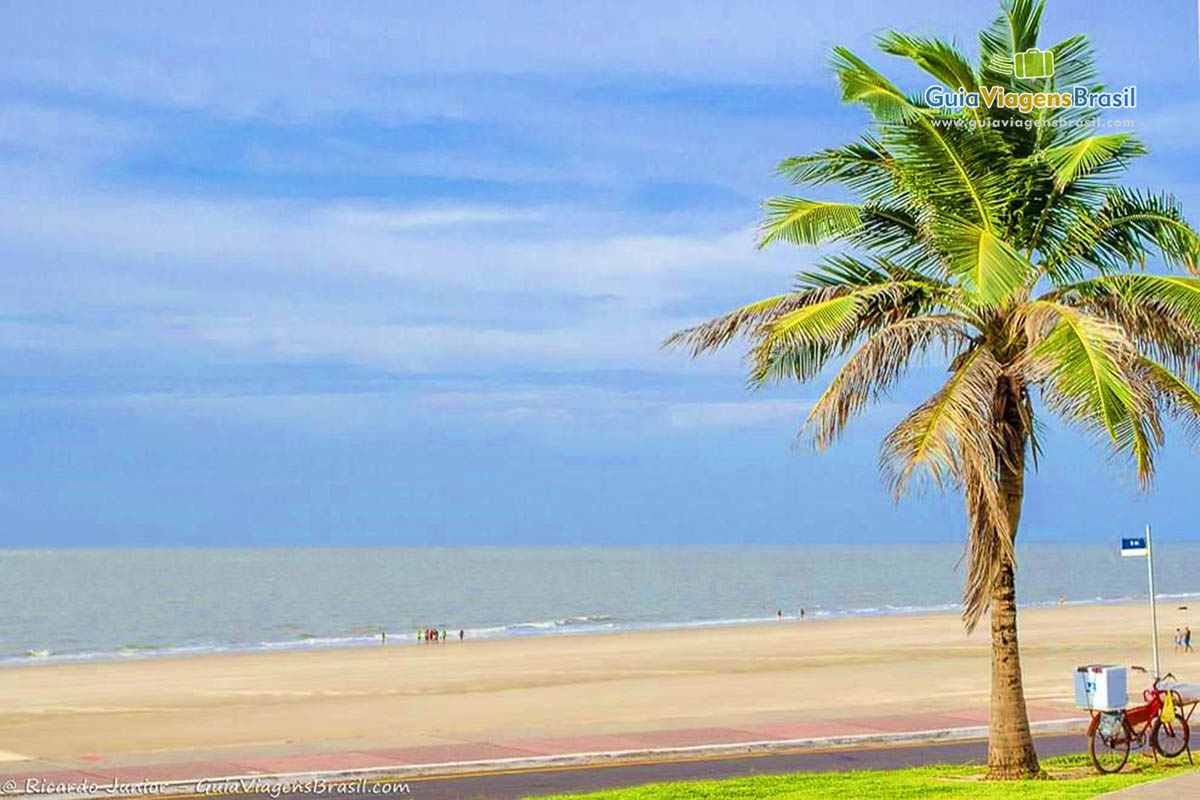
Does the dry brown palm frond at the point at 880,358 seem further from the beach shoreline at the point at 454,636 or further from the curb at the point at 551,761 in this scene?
the beach shoreline at the point at 454,636

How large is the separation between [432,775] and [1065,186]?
1025cm

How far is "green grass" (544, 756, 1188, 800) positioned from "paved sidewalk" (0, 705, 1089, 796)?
13.6 feet

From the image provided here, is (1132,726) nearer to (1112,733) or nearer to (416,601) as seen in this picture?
(1112,733)

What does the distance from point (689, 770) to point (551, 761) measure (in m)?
1.94

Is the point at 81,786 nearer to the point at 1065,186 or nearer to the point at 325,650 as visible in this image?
the point at 1065,186

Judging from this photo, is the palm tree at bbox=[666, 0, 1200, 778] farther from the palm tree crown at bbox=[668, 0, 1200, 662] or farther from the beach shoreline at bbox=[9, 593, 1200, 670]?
the beach shoreline at bbox=[9, 593, 1200, 670]

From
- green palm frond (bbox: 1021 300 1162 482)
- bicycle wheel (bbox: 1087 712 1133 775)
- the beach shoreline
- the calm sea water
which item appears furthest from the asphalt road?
the calm sea water

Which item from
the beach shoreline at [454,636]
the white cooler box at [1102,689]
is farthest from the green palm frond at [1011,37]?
the beach shoreline at [454,636]

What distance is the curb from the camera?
1841 centimetres

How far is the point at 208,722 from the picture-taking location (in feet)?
102

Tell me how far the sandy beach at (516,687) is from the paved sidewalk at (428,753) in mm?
1028

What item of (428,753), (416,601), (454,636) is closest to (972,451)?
(428,753)

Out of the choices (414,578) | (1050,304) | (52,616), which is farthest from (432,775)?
(414,578)

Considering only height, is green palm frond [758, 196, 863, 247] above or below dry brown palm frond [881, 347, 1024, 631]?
above
